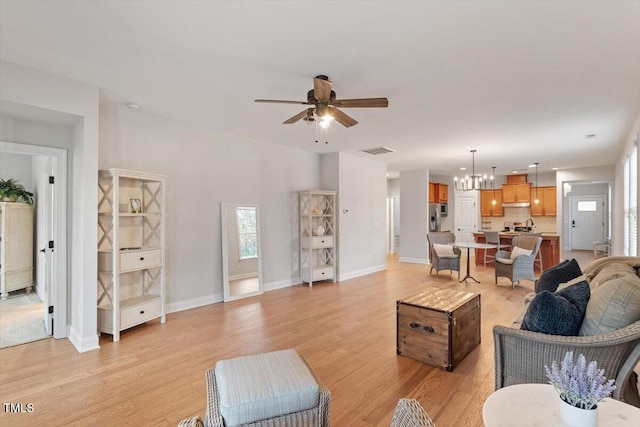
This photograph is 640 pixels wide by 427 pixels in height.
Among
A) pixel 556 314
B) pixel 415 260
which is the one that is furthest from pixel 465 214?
pixel 556 314

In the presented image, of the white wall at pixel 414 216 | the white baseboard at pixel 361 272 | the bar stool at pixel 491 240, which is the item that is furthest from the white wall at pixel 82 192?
the bar stool at pixel 491 240

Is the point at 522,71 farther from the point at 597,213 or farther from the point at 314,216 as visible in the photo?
the point at 597,213

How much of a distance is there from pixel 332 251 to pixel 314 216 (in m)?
0.84

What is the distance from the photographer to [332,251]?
21.2 ft

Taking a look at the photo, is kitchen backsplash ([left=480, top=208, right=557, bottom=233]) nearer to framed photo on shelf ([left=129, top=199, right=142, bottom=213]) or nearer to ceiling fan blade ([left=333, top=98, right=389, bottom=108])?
ceiling fan blade ([left=333, top=98, right=389, bottom=108])

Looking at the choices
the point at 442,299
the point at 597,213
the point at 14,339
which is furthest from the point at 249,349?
the point at 597,213

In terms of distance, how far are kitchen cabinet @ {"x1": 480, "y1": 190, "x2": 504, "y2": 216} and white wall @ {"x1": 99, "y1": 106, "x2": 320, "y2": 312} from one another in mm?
7309

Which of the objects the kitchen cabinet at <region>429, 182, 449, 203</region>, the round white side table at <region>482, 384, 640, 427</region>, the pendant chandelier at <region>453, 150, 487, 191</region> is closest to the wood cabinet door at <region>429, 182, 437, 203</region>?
the kitchen cabinet at <region>429, 182, 449, 203</region>

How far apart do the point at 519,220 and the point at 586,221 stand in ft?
12.5

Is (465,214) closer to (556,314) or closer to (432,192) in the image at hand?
(432,192)

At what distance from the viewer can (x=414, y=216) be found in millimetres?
8773

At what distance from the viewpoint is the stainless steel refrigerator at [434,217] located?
9438 mm

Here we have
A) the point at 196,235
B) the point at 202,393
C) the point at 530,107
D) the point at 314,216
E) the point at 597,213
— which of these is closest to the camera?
the point at 202,393

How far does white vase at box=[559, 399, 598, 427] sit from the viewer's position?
103 cm
